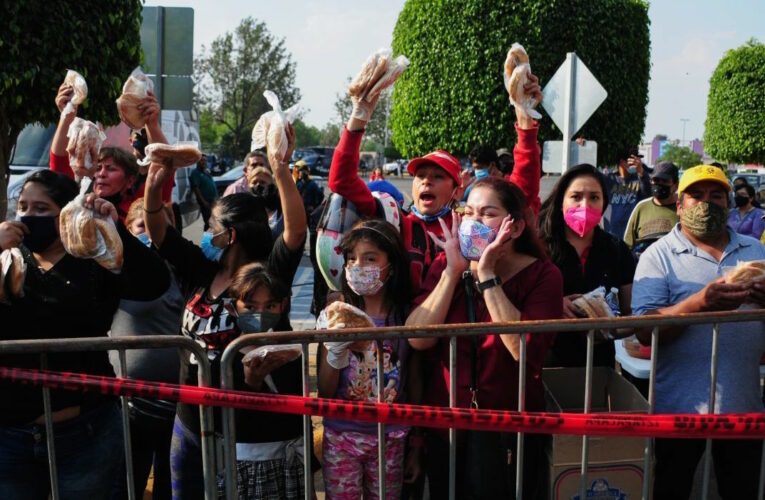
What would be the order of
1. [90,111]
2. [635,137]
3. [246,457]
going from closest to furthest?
[246,457], [90,111], [635,137]

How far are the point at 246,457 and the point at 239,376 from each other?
33 centimetres

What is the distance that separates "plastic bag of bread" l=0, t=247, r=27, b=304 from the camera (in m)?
2.66

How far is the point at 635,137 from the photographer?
44.9ft

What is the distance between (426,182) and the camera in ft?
13.4

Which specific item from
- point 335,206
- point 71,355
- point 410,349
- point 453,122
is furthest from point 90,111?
point 453,122

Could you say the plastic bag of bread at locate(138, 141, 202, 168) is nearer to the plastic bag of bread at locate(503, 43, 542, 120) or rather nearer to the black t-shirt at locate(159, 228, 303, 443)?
the black t-shirt at locate(159, 228, 303, 443)

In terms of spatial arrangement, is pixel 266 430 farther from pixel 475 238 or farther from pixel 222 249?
pixel 475 238

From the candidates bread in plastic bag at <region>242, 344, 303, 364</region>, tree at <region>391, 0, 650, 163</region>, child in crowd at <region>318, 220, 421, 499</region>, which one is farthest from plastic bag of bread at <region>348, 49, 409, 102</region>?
tree at <region>391, 0, 650, 163</region>

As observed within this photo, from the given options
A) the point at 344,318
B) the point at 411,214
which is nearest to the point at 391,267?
the point at 344,318

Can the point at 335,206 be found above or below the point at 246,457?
above

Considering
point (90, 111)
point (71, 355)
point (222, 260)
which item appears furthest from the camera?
point (90, 111)

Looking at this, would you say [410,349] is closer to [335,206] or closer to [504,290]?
[504,290]

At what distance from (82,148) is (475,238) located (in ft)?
5.70

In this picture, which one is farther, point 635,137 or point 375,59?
point 635,137
